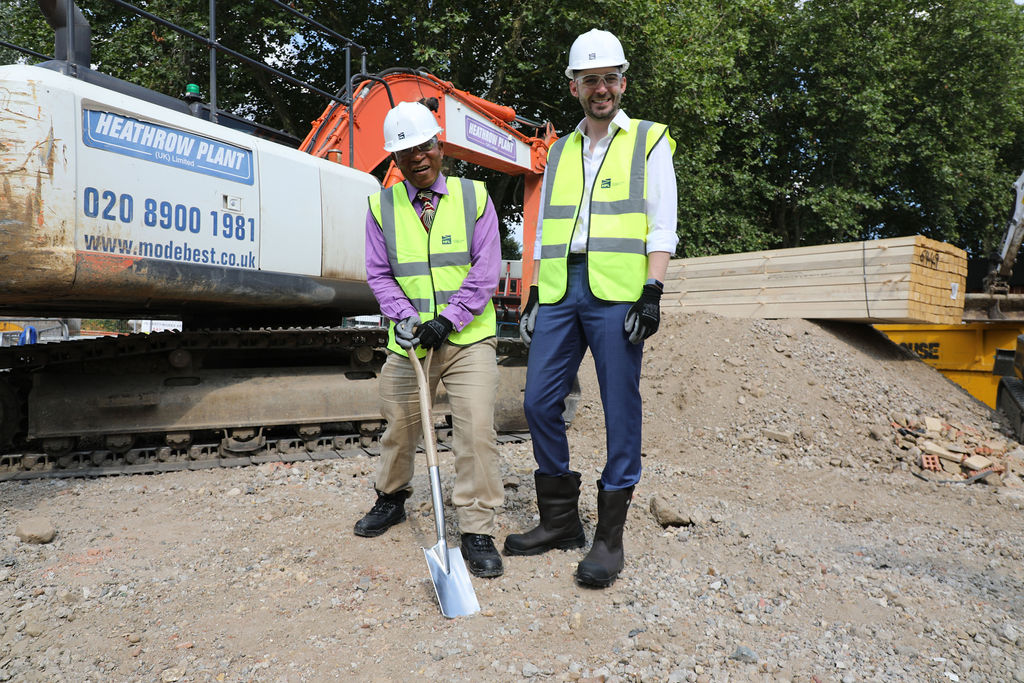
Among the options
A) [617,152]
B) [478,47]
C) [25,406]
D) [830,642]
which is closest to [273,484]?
[25,406]

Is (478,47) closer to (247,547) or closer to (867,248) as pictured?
(867,248)

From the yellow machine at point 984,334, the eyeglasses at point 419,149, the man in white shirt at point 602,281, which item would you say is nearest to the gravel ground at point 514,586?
the man in white shirt at point 602,281

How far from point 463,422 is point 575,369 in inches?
21.7

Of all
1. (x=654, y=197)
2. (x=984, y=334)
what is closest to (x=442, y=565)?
(x=654, y=197)

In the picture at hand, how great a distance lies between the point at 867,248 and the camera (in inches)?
323

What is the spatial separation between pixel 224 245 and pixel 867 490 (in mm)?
4619

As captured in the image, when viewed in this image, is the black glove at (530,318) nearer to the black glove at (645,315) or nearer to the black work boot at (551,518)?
the black glove at (645,315)

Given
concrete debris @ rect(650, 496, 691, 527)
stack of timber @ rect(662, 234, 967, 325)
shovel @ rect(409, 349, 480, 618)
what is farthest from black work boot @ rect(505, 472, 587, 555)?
stack of timber @ rect(662, 234, 967, 325)

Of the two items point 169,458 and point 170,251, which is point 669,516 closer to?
point 170,251

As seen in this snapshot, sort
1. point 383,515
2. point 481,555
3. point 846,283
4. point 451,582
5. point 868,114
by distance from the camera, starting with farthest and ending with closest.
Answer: point 868,114 → point 846,283 → point 383,515 → point 481,555 → point 451,582

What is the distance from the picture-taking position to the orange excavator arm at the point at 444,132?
5609 millimetres

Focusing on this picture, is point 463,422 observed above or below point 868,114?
below

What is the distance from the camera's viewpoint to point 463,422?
10.1 ft

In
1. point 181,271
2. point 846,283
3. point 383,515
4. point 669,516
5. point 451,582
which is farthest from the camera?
point 846,283
